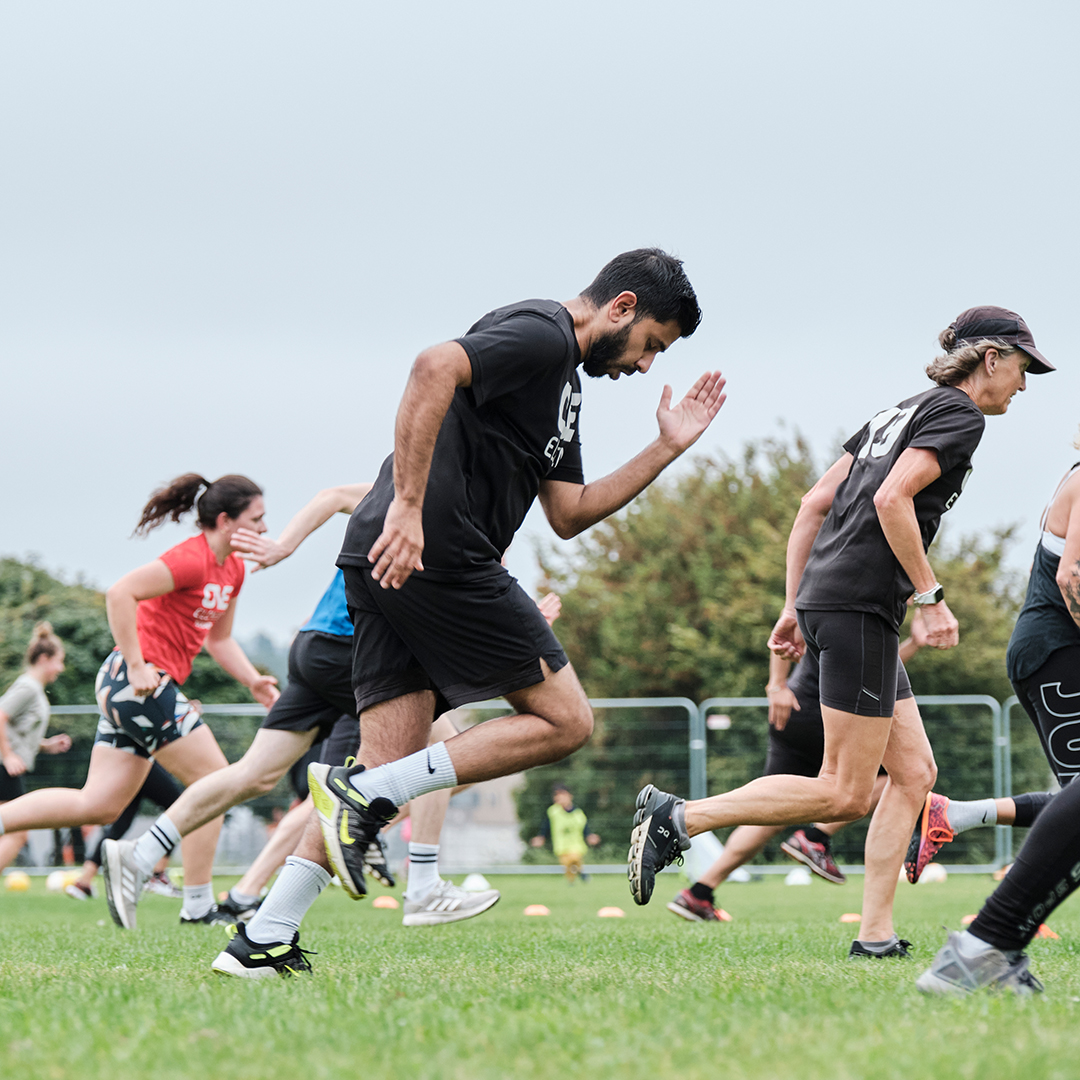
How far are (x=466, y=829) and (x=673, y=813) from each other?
50.3 feet

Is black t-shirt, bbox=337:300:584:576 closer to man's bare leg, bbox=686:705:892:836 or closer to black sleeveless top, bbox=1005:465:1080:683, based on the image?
man's bare leg, bbox=686:705:892:836

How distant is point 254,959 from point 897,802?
8.29 ft

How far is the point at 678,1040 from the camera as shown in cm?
248

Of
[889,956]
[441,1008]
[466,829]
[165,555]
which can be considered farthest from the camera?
[466,829]

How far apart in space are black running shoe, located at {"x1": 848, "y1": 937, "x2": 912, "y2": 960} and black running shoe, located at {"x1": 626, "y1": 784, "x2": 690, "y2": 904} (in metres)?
0.86

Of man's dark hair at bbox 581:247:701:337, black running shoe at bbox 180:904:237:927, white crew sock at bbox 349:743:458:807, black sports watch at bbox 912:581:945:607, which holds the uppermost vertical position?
man's dark hair at bbox 581:247:701:337

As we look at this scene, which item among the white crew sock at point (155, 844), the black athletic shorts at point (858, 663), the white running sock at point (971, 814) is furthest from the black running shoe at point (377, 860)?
the white running sock at point (971, 814)

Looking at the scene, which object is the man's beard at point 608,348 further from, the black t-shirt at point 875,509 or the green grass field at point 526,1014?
the green grass field at point 526,1014

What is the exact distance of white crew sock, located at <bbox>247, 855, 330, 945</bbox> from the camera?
383 centimetres

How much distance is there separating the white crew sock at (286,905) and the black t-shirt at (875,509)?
2063 mm

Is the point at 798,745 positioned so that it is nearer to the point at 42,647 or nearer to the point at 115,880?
the point at 115,880

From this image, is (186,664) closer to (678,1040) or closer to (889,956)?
(889,956)

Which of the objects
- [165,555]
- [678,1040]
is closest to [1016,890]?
[678,1040]

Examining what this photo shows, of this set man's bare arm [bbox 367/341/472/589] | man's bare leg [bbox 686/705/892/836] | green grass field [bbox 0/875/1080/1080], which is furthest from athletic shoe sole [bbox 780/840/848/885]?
man's bare arm [bbox 367/341/472/589]
